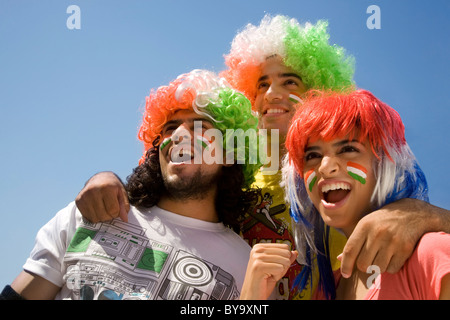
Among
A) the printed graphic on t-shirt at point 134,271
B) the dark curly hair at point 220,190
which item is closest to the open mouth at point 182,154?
the dark curly hair at point 220,190

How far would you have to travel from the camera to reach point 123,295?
9.66 ft

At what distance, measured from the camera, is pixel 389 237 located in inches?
89.4

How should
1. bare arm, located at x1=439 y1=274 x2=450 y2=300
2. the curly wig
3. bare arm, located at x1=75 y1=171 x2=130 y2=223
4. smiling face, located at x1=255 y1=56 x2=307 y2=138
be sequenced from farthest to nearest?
smiling face, located at x1=255 y1=56 x2=307 y2=138
the curly wig
bare arm, located at x1=75 y1=171 x2=130 y2=223
bare arm, located at x1=439 y1=274 x2=450 y2=300

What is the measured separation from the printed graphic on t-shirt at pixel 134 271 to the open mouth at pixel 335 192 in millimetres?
943

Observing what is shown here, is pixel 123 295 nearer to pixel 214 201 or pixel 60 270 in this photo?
pixel 60 270

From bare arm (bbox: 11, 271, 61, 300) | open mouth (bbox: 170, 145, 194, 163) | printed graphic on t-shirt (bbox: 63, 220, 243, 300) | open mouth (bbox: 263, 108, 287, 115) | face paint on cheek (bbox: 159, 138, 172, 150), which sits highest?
open mouth (bbox: 263, 108, 287, 115)

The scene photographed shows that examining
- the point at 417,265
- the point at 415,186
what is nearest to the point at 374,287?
the point at 417,265

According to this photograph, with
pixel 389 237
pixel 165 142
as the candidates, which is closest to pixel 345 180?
pixel 389 237

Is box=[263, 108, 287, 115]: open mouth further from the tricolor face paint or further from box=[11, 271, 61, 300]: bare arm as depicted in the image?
box=[11, 271, 61, 300]: bare arm

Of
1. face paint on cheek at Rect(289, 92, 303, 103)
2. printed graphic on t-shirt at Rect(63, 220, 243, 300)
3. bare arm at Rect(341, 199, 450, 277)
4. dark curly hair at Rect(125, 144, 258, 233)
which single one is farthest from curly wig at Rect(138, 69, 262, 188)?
bare arm at Rect(341, 199, 450, 277)

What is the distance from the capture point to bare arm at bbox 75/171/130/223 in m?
3.28

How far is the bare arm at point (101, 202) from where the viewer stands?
129 inches

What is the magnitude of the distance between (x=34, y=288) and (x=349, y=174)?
Result: 2288mm

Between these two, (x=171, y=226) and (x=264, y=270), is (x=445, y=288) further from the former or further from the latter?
(x=171, y=226)
